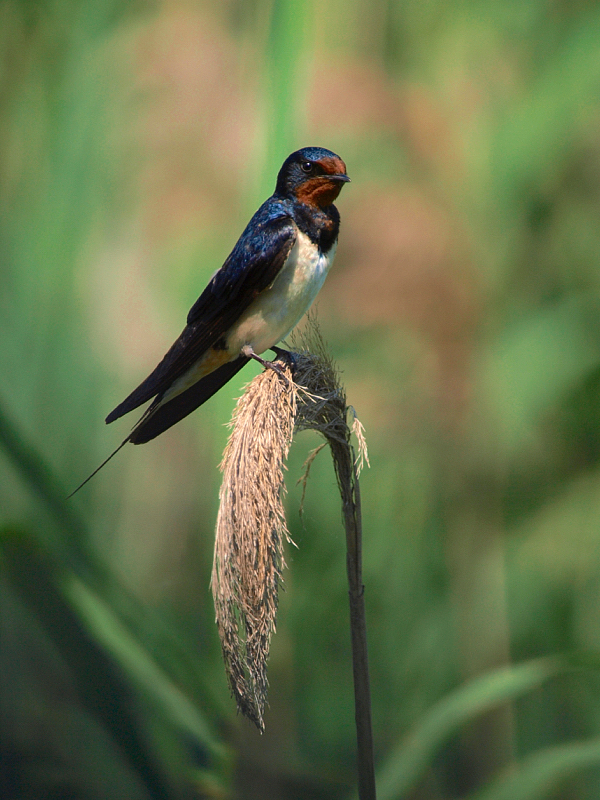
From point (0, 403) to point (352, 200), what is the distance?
860 mm

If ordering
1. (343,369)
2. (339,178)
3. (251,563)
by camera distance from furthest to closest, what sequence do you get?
(343,369), (339,178), (251,563)

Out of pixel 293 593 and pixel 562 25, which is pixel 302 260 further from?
pixel 562 25

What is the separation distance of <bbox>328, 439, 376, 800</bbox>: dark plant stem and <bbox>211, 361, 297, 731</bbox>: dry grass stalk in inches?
3.7

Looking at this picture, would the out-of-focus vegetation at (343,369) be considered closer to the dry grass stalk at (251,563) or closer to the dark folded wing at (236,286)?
the dark folded wing at (236,286)

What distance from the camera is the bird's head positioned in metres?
1.13

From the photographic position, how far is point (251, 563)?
0.72 m

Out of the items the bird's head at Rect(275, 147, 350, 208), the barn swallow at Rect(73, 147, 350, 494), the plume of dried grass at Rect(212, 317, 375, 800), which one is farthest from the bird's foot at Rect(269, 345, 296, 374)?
the bird's head at Rect(275, 147, 350, 208)

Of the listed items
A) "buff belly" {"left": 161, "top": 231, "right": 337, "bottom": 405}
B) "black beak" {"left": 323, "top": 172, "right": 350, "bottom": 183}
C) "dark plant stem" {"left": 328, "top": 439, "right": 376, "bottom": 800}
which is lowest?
"dark plant stem" {"left": 328, "top": 439, "right": 376, "bottom": 800}

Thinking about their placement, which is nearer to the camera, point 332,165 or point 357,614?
point 357,614

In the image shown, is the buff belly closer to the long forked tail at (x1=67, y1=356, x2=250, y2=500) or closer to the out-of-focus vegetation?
the long forked tail at (x1=67, y1=356, x2=250, y2=500)

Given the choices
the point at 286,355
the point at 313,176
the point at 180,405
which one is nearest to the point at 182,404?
the point at 180,405

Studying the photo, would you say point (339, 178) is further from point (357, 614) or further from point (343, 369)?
point (357, 614)

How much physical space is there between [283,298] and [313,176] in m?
0.21

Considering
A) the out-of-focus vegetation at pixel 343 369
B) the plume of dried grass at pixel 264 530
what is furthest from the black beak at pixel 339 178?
the plume of dried grass at pixel 264 530
